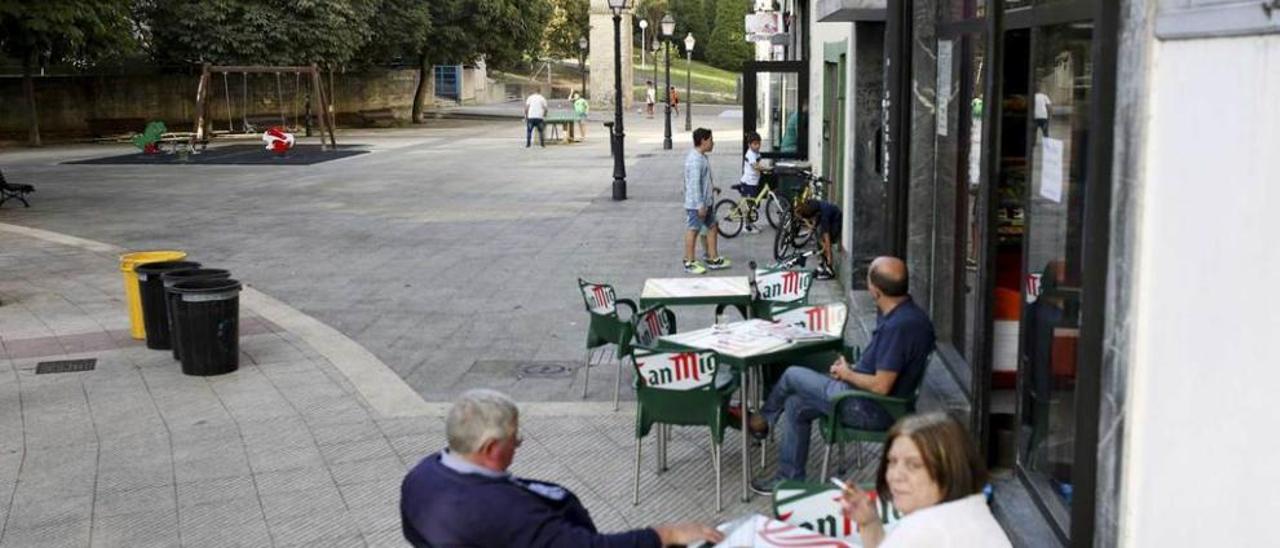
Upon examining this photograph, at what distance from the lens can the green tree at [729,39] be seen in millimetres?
96500

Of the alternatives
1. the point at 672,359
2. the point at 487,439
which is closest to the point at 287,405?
the point at 672,359

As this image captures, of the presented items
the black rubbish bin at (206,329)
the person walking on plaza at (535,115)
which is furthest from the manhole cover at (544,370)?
the person walking on plaza at (535,115)

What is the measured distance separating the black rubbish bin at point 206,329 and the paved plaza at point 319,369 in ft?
0.48

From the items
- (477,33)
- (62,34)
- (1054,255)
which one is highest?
(477,33)

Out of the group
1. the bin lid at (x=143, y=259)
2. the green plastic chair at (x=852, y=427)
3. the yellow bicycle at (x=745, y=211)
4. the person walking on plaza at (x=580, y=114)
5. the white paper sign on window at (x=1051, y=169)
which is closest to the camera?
the white paper sign on window at (x=1051, y=169)

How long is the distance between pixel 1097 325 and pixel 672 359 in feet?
9.20

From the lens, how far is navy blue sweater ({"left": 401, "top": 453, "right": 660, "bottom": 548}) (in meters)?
4.06

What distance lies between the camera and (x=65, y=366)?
34.5 ft

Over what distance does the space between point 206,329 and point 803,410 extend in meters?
5.29

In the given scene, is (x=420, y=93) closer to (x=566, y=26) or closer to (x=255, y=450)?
(x=566, y=26)

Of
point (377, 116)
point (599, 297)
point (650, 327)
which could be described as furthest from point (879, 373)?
point (377, 116)

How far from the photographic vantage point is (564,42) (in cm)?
8694

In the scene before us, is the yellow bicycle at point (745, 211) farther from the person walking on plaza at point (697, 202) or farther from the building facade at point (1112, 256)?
the building facade at point (1112, 256)

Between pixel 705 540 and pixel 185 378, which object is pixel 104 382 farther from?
pixel 705 540
